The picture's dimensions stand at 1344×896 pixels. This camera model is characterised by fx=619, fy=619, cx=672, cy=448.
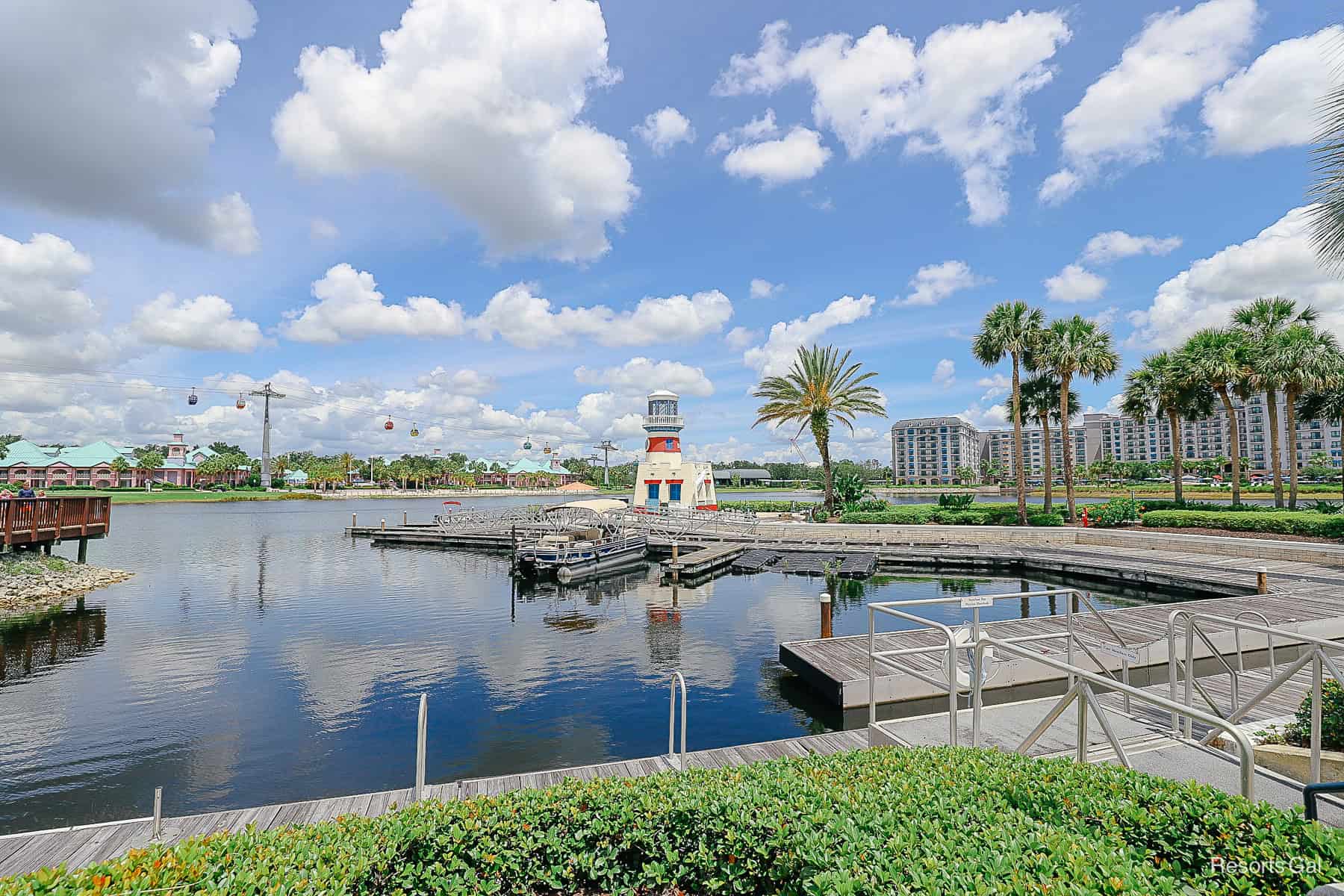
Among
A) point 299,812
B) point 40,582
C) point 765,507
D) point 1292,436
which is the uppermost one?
point 1292,436

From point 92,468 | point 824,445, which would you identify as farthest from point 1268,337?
point 92,468

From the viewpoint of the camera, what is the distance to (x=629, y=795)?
16.3 feet

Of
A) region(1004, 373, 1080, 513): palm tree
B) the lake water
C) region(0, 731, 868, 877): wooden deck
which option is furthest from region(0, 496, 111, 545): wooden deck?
region(1004, 373, 1080, 513): palm tree

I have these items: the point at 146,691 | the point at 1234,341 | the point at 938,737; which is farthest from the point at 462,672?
the point at 1234,341

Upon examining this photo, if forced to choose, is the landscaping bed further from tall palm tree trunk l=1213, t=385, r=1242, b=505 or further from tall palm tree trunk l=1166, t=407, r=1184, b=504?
tall palm tree trunk l=1166, t=407, r=1184, b=504

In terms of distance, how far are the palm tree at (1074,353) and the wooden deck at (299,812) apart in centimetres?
3291

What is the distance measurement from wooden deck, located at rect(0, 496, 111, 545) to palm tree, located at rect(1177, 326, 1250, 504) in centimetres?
5487

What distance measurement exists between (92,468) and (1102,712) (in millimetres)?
177138

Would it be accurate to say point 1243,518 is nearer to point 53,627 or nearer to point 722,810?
point 722,810

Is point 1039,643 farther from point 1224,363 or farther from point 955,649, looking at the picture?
point 1224,363

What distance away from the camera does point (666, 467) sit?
4794 cm

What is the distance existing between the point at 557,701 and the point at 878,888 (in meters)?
11.3

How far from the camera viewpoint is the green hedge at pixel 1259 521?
25.6 metres

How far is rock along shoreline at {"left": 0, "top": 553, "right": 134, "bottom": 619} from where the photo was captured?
22.5 meters
